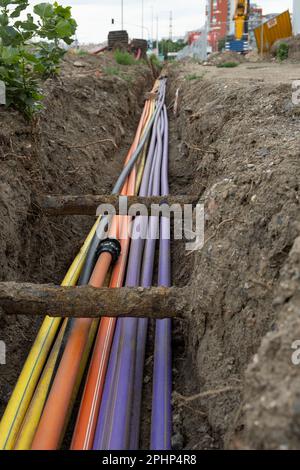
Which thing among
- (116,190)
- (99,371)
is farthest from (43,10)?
(99,371)

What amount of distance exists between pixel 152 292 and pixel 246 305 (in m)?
0.62

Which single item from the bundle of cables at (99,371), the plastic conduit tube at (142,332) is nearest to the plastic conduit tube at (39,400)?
the bundle of cables at (99,371)

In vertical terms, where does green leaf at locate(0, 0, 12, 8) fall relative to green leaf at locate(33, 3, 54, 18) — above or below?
below

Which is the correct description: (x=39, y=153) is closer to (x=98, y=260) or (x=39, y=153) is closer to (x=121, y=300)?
(x=98, y=260)

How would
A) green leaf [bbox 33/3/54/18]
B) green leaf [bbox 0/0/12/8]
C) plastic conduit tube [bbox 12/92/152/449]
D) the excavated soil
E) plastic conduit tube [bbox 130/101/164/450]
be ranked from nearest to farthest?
the excavated soil < plastic conduit tube [bbox 12/92/152/449] < plastic conduit tube [bbox 130/101/164/450] < green leaf [bbox 0/0/12/8] < green leaf [bbox 33/3/54/18]

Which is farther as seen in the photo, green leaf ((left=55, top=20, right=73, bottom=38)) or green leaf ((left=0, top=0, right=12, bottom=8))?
green leaf ((left=55, top=20, right=73, bottom=38))

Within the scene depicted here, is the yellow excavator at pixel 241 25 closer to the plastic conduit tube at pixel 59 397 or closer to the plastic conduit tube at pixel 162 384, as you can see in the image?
the plastic conduit tube at pixel 162 384

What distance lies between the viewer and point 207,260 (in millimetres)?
2516

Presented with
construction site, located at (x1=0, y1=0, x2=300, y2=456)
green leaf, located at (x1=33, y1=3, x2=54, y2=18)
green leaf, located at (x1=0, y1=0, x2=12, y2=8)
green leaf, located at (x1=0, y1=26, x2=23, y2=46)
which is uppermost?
green leaf, located at (x1=33, y1=3, x2=54, y2=18)

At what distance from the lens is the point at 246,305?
2047 millimetres

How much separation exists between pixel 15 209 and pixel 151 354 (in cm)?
144

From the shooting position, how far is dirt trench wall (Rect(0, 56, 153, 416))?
3025mm

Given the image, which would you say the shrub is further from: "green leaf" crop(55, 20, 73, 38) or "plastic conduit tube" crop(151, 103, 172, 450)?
"plastic conduit tube" crop(151, 103, 172, 450)

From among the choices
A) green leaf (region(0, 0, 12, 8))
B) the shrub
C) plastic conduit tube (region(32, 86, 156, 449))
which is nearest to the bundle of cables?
plastic conduit tube (region(32, 86, 156, 449))
